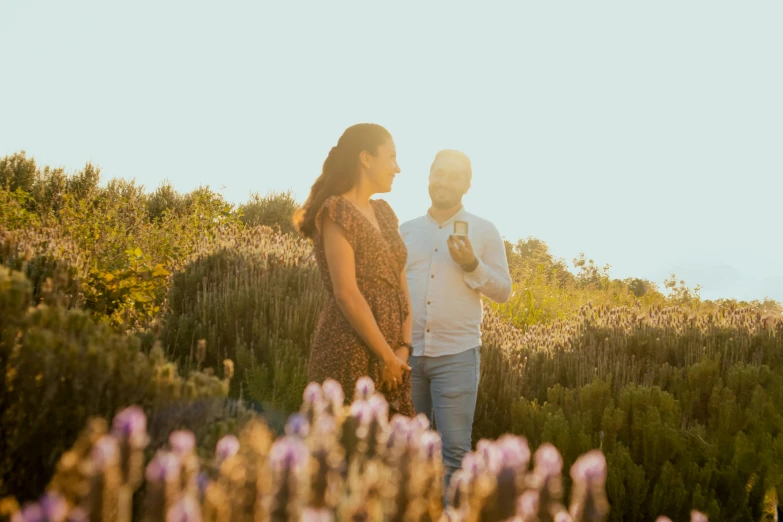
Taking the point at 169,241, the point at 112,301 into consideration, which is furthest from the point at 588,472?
the point at 169,241

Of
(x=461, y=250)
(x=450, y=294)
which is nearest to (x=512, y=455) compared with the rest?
(x=461, y=250)

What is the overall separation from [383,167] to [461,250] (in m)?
0.70

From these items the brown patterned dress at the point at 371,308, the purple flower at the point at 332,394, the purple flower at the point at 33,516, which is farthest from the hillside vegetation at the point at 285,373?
the purple flower at the point at 33,516

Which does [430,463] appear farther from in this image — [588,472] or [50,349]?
[50,349]

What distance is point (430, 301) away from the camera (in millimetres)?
4109

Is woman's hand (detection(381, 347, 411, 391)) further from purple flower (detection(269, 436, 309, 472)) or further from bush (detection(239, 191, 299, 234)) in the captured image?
bush (detection(239, 191, 299, 234))

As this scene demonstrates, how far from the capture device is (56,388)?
2.13 m

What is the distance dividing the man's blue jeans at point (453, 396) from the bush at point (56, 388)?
184 centimetres

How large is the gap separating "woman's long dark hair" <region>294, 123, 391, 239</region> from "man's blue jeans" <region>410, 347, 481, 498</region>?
1.13 metres

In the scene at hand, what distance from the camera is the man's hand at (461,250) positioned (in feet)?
12.7

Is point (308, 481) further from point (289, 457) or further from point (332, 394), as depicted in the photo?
point (332, 394)

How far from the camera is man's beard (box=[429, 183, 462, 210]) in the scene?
167 inches

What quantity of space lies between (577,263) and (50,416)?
21899 mm

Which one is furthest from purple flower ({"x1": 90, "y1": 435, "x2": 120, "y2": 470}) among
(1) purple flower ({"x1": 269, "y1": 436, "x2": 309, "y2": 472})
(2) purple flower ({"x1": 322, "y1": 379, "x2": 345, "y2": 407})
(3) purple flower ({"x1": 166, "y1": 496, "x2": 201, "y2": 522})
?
(2) purple flower ({"x1": 322, "y1": 379, "x2": 345, "y2": 407})
